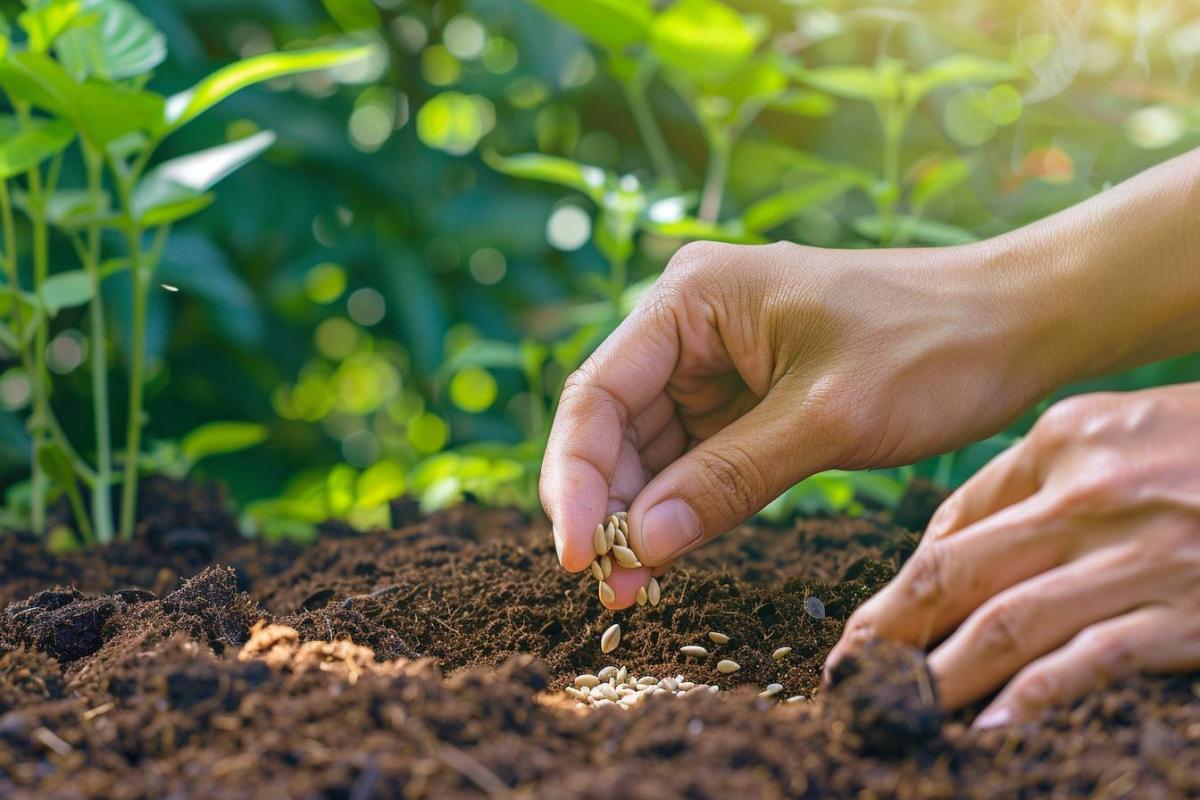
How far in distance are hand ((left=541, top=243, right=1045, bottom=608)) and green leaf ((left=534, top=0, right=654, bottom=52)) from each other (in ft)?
2.25

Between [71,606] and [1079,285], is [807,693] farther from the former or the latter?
[71,606]

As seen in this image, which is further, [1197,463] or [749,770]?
[1197,463]

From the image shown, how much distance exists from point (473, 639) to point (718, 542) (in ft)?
1.87

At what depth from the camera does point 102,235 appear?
2367 mm

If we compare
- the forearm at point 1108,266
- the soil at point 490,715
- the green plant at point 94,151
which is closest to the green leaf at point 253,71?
the green plant at point 94,151

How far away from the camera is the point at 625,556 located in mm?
1364

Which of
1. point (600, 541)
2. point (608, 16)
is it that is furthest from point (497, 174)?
point (600, 541)

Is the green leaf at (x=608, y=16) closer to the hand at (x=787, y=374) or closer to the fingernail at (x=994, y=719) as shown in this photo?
the hand at (x=787, y=374)

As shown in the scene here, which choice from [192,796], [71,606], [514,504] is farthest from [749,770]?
[514,504]

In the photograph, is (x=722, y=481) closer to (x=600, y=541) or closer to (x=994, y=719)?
(x=600, y=541)

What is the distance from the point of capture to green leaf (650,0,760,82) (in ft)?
6.57

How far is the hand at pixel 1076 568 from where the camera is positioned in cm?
96

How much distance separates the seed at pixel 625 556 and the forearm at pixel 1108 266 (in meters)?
0.60

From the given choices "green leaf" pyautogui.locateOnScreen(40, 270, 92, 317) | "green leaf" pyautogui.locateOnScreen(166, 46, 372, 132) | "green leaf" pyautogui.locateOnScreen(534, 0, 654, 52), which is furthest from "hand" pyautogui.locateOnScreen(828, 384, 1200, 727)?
"green leaf" pyautogui.locateOnScreen(40, 270, 92, 317)
